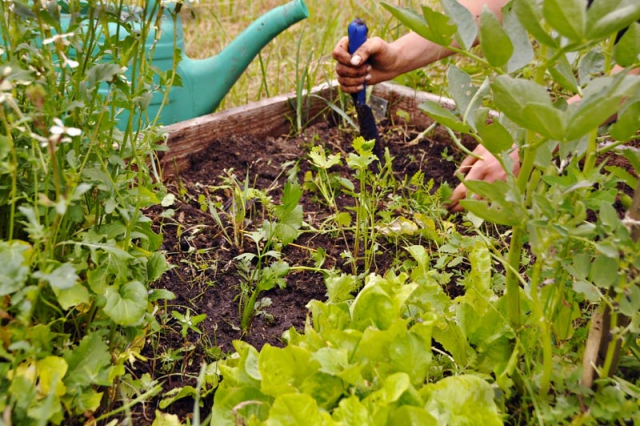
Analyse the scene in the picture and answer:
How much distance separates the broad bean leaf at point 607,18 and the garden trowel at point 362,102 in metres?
1.15

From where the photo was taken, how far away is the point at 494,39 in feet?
2.66

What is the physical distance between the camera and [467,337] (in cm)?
114

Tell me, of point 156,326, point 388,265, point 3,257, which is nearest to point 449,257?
point 388,265

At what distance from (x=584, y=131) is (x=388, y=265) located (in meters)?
0.84

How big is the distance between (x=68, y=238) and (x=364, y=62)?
1.10m

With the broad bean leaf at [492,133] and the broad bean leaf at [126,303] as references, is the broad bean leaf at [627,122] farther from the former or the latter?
the broad bean leaf at [126,303]

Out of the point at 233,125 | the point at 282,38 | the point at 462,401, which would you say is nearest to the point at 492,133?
the point at 462,401

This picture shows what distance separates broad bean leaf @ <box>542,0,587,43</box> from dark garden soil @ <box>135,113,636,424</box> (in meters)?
0.80

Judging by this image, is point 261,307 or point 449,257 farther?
point 449,257

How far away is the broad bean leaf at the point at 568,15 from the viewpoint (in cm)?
72

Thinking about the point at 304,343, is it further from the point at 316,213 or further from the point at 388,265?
the point at 316,213

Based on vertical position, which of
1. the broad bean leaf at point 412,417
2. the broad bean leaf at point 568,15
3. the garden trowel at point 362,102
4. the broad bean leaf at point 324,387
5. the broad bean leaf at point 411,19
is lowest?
the broad bean leaf at point 324,387

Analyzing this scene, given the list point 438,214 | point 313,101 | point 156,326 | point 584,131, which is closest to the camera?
point 584,131

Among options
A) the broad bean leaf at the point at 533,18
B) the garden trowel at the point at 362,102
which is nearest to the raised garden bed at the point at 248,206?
the garden trowel at the point at 362,102
